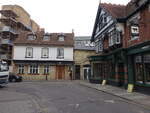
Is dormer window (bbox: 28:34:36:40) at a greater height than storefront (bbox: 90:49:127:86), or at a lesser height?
greater

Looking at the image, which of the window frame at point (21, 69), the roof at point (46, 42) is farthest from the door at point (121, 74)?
the window frame at point (21, 69)

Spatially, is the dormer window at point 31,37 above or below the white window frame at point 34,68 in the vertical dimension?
above

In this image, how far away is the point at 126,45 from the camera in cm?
1534

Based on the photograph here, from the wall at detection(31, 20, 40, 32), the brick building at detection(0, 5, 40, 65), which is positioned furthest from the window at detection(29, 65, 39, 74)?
the wall at detection(31, 20, 40, 32)

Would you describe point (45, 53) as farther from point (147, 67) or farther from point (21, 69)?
point (147, 67)

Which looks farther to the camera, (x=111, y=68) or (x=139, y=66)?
(x=111, y=68)

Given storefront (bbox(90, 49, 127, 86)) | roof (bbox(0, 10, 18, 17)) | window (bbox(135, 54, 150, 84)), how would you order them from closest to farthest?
window (bbox(135, 54, 150, 84))
storefront (bbox(90, 49, 127, 86))
roof (bbox(0, 10, 18, 17))

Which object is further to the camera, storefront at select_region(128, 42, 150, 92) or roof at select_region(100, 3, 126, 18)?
roof at select_region(100, 3, 126, 18)

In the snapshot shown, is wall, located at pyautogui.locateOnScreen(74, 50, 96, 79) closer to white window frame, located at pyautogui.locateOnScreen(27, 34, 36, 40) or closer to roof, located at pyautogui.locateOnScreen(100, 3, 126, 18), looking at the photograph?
white window frame, located at pyautogui.locateOnScreen(27, 34, 36, 40)

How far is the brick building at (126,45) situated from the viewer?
1260 centimetres

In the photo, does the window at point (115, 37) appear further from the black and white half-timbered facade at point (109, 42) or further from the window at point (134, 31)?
the window at point (134, 31)

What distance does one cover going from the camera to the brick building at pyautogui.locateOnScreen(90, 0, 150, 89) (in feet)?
41.3

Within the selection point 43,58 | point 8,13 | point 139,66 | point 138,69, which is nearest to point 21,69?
point 43,58

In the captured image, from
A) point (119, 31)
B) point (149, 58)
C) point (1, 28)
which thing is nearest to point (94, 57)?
point (119, 31)
